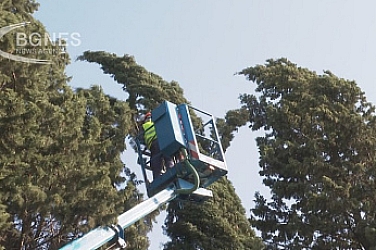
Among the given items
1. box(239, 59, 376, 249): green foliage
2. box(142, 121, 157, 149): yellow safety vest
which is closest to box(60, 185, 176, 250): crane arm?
box(142, 121, 157, 149): yellow safety vest

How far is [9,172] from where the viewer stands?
28.3ft

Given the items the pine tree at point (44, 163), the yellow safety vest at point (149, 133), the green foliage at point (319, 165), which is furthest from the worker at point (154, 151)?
the green foliage at point (319, 165)

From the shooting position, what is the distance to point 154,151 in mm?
11156

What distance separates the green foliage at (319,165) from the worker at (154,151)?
10.7 ft

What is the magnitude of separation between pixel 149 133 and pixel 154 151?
37 cm

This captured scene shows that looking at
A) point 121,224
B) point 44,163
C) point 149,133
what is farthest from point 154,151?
point 44,163

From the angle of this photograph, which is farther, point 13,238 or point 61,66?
point 61,66

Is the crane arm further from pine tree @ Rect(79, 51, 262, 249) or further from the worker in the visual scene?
pine tree @ Rect(79, 51, 262, 249)

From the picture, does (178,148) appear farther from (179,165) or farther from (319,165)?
(319,165)

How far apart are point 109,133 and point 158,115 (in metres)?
3.16

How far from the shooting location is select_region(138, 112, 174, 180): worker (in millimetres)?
10820

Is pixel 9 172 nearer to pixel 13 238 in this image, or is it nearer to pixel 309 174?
pixel 13 238

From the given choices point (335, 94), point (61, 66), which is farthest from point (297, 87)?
point (61, 66)

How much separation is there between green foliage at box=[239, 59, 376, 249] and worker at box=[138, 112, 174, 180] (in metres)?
3.25
